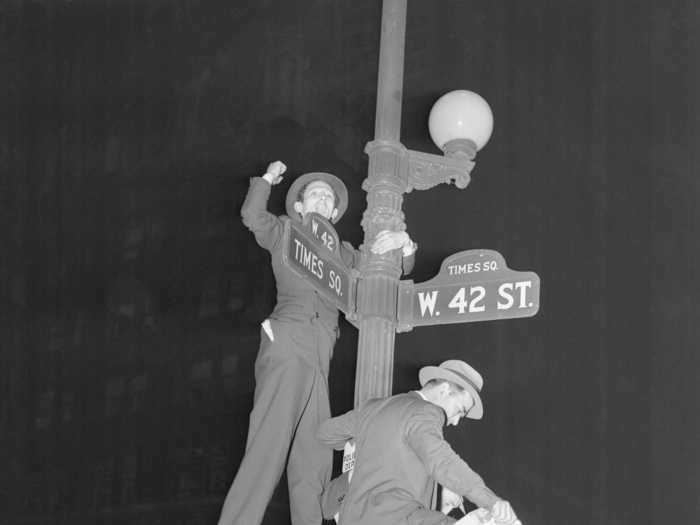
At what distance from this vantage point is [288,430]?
5.57 m

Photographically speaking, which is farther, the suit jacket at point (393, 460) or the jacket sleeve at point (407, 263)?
the jacket sleeve at point (407, 263)

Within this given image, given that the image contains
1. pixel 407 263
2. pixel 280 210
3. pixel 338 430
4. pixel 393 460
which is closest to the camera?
pixel 393 460

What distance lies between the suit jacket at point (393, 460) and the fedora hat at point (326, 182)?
1.10m

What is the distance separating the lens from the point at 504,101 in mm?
8078

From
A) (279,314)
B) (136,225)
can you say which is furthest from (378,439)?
(136,225)

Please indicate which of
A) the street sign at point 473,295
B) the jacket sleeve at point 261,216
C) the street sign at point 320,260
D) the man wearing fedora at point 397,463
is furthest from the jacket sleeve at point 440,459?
the jacket sleeve at point 261,216

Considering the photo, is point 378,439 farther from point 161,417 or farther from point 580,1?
point 580,1

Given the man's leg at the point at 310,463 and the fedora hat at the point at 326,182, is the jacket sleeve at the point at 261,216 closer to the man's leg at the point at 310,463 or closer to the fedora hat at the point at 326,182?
the fedora hat at the point at 326,182

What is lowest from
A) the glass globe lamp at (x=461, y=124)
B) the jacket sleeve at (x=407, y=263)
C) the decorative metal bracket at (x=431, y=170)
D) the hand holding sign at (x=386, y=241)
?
the hand holding sign at (x=386, y=241)

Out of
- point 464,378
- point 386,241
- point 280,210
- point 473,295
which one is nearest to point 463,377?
point 464,378

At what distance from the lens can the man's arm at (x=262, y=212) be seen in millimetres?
5602

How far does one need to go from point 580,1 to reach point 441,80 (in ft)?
3.08

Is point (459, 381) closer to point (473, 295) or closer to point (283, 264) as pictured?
point (473, 295)

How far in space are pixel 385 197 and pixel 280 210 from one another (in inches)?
89.8
